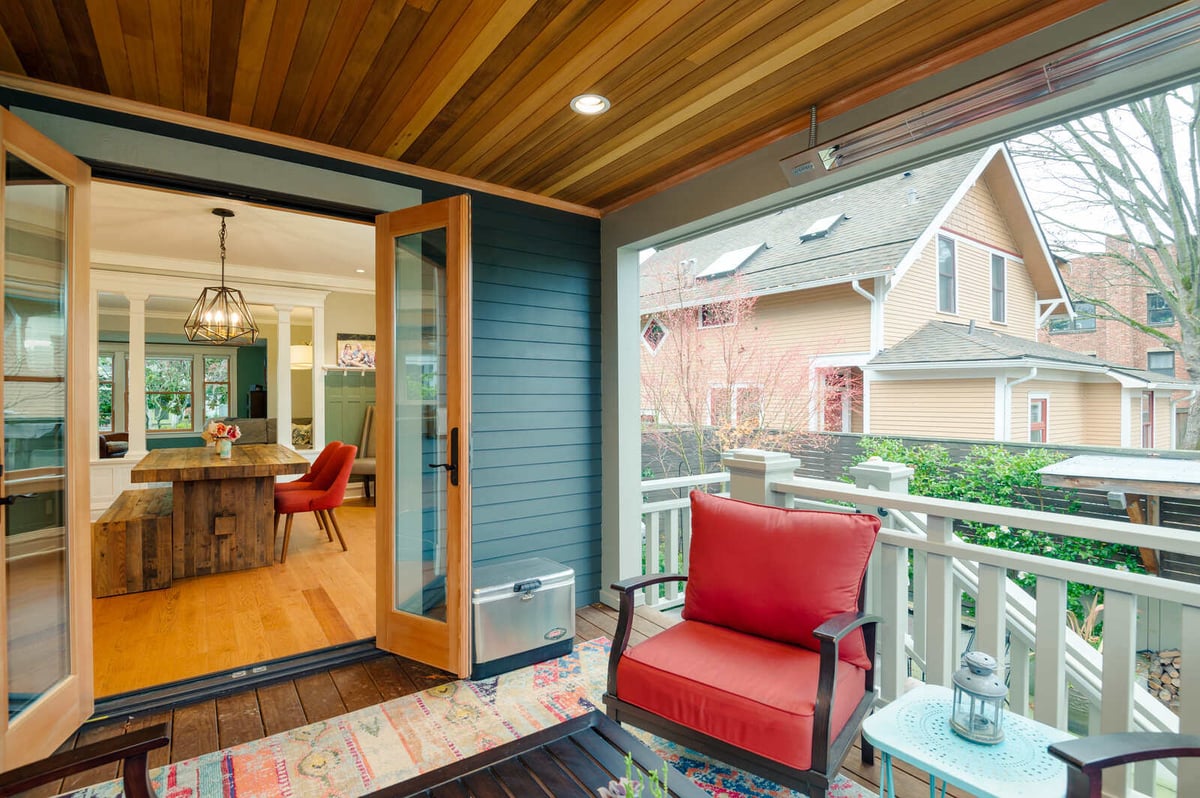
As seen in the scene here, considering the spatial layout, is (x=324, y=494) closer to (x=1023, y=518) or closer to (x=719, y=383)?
(x=719, y=383)

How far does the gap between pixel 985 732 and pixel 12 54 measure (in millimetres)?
3831

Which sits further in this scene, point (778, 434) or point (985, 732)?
point (778, 434)

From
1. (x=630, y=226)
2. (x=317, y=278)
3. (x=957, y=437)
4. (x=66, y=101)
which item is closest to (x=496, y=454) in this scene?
(x=630, y=226)

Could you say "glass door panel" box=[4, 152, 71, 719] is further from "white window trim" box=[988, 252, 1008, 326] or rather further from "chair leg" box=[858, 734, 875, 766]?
"white window trim" box=[988, 252, 1008, 326]

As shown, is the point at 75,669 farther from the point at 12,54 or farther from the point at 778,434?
the point at 778,434

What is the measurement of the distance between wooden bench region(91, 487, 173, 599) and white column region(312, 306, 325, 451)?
2.83m

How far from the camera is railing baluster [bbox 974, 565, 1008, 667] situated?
2.09m

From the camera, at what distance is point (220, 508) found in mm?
4547

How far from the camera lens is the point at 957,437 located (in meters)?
3.73

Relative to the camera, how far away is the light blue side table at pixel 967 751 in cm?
131

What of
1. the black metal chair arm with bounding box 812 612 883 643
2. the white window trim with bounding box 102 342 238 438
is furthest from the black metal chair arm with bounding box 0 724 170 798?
the white window trim with bounding box 102 342 238 438

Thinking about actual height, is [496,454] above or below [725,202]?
below

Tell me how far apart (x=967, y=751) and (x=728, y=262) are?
5163 millimetres

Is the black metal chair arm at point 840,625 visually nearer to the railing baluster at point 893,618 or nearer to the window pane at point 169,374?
the railing baluster at point 893,618
